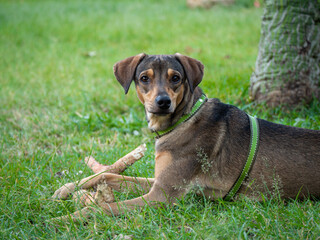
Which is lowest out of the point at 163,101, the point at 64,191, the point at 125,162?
the point at 64,191

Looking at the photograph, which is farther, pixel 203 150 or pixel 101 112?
pixel 101 112

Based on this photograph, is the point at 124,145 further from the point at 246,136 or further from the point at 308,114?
the point at 308,114

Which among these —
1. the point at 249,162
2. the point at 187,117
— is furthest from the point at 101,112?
the point at 249,162

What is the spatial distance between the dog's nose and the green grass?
907 millimetres

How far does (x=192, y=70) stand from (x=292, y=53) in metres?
2.28

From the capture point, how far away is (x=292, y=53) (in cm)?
515

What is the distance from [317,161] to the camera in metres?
3.21

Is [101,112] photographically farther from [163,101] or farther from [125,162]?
[163,101]

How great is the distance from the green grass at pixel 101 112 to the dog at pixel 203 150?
147mm

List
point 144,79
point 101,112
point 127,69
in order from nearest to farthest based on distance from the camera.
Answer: point 144,79
point 127,69
point 101,112

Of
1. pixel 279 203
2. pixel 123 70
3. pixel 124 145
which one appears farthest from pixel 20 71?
pixel 279 203

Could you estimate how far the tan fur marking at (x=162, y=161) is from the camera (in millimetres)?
3303

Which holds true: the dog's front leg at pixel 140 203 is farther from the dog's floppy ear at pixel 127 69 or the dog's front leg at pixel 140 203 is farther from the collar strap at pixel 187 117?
the dog's floppy ear at pixel 127 69

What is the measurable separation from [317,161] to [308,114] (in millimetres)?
2100
